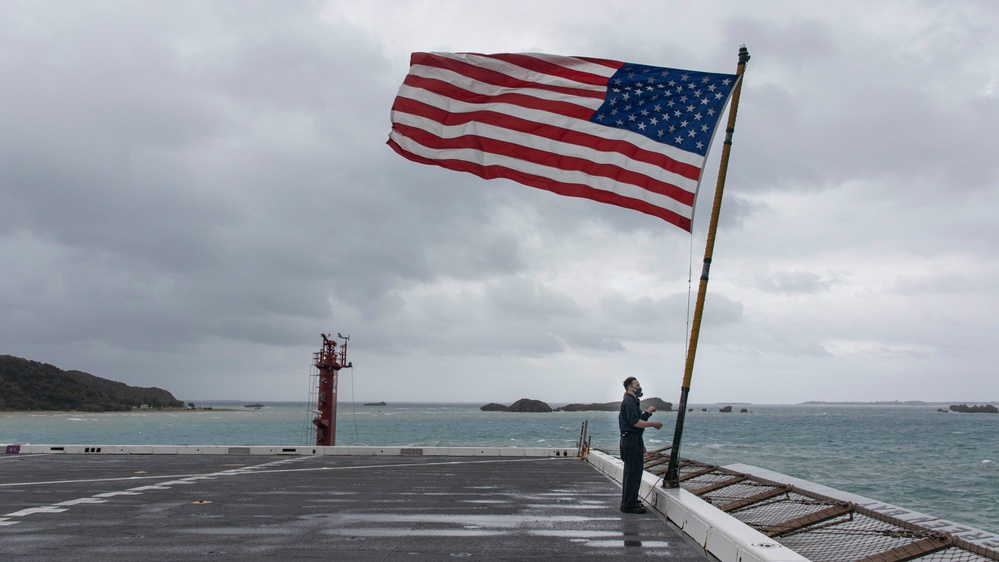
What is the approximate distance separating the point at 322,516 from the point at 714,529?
19.9 feet

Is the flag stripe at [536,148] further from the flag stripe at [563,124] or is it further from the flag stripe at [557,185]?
the flag stripe at [557,185]

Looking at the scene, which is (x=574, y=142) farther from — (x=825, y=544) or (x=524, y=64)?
(x=825, y=544)

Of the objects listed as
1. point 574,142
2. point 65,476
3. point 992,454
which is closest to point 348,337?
point 65,476

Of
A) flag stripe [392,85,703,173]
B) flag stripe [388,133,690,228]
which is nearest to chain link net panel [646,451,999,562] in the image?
flag stripe [388,133,690,228]

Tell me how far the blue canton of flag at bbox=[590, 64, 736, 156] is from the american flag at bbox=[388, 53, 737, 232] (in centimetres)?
2

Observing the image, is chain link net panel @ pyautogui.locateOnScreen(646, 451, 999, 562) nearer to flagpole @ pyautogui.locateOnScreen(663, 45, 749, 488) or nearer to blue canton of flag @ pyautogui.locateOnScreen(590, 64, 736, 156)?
flagpole @ pyautogui.locateOnScreen(663, 45, 749, 488)

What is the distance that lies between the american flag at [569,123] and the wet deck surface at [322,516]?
4.82 metres

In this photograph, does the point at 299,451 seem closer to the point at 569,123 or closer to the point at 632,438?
the point at 632,438

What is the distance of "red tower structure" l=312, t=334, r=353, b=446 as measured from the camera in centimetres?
4000

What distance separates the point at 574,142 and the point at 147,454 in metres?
21.1

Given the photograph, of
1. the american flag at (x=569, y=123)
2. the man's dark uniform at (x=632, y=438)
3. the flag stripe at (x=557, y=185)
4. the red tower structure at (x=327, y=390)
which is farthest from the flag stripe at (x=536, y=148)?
the red tower structure at (x=327, y=390)

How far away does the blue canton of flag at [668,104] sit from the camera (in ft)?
38.0

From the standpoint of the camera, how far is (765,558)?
23.5 ft

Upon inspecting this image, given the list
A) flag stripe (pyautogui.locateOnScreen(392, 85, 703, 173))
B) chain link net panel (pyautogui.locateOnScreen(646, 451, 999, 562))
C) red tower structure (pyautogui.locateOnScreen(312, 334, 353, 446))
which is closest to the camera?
chain link net panel (pyautogui.locateOnScreen(646, 451, 999, 562))
